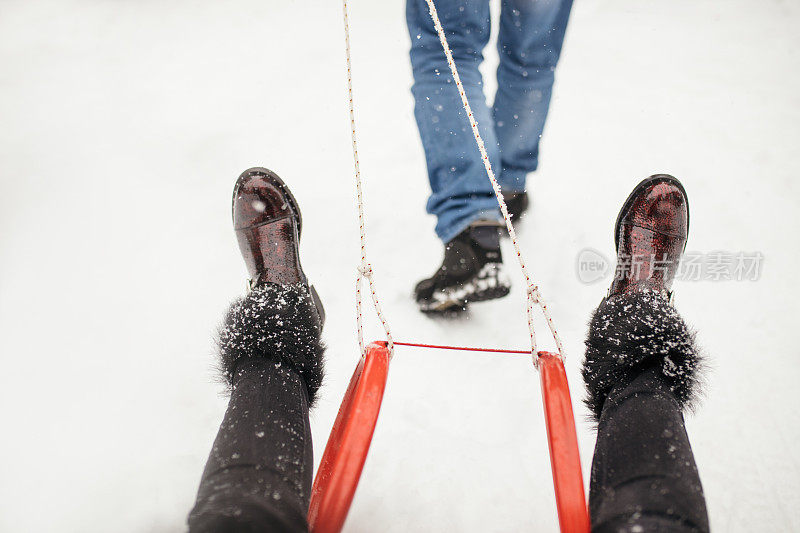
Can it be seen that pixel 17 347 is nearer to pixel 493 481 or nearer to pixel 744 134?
pixel 493 481

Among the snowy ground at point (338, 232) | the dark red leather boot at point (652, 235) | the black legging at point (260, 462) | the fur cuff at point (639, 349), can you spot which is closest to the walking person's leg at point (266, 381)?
the black legging at point (260, 462)

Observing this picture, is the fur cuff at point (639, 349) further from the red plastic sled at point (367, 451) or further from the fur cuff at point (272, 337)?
the fur cuff at point (272, 337)

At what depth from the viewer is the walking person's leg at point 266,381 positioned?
1.54 feet

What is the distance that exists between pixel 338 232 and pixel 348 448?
0.81 metres

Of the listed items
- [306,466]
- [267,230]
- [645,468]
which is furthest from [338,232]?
[645,468]

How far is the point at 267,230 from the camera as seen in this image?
0.86 m

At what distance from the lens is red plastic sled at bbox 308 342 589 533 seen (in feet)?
1.59

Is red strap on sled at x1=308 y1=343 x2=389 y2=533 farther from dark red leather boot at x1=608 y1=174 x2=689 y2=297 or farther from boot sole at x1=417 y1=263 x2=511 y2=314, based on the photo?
dark red leather boot at x1=608 y1=174 x2=689 y2=297

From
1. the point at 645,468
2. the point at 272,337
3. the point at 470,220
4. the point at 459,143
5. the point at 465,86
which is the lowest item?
the point at 645,468

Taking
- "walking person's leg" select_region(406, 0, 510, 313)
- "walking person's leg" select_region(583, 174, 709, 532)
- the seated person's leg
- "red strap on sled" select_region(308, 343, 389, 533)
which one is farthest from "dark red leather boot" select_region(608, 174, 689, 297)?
"red strap on sled" select_region(308, 343, 389, 533)

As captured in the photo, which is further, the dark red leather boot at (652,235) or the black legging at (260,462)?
the dark red leather boot at (652,235)

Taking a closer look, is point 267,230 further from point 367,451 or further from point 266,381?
point 367,451

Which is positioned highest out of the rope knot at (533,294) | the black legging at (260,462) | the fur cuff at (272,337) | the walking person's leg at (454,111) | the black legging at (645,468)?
the walking person's leg at (454,111)

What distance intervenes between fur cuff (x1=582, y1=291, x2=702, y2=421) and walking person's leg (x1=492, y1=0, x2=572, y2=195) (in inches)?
21.5
